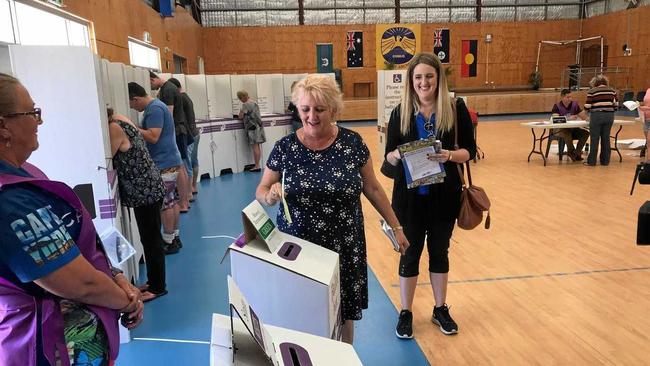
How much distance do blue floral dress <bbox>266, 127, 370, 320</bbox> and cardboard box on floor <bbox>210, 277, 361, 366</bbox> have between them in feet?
2.62

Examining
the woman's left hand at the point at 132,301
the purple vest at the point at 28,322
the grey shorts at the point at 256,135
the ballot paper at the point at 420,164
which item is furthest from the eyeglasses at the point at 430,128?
the grey shorts at the point at 256,135

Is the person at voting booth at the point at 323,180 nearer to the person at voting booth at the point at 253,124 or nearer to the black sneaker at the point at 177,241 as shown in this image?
the black sneaker at the point at 177,241

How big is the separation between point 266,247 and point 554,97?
62.4 feet

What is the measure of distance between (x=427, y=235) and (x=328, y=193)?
97 cm

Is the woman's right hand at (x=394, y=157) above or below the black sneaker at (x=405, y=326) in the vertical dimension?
above

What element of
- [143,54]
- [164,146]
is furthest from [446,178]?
[143,54]

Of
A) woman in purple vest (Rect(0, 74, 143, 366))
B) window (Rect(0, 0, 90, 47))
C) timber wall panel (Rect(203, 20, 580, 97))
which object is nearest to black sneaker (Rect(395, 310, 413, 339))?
woman in purple vest (Rect(0, 74, 143, 366))

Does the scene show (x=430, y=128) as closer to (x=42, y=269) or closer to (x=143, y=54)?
(x=42, y=269)

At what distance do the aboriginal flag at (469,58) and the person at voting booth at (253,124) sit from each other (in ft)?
46.0

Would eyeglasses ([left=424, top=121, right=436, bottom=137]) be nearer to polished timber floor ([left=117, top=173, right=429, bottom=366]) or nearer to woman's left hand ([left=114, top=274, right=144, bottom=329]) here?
polished timber floor ([left=117, top=173, right=429, bottom=366])

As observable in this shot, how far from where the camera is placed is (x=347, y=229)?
2117mm

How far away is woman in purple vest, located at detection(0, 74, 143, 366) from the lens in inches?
42.6

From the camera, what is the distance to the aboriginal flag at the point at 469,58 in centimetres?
2027

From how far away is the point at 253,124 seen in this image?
855 centimetres
